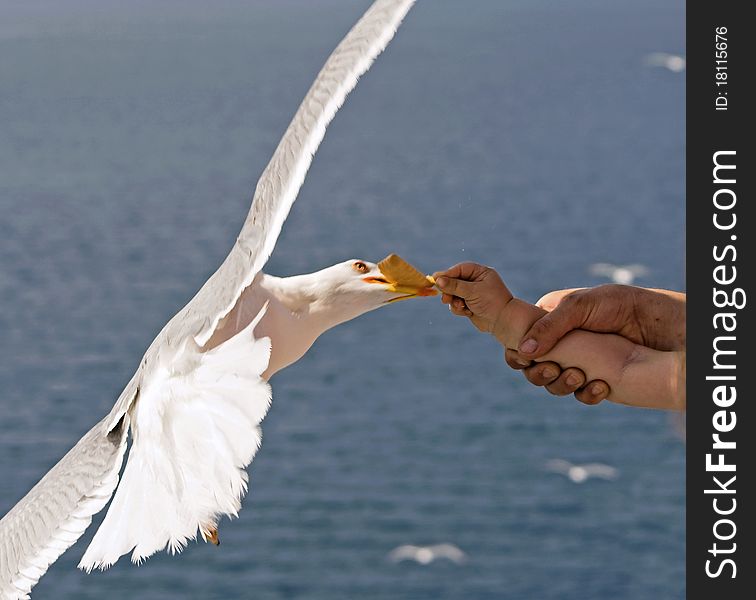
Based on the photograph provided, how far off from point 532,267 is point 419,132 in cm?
745

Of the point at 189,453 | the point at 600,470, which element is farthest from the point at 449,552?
the point at 189,453

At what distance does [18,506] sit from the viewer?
1.66m

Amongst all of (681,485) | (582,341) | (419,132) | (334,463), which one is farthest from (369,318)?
(582,341)

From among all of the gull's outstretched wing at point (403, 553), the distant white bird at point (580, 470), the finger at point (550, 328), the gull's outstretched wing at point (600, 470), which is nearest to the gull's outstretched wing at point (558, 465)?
the distant white bird at point (580, 470)

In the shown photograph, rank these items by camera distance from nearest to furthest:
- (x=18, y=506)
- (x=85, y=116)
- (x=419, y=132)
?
(x=18, y=506) < (x=419, y=132) < (x=85, y=116)

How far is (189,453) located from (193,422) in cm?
3

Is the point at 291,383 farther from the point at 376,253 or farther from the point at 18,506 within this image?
the point at 18,506

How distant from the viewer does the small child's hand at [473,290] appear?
6.18 ft

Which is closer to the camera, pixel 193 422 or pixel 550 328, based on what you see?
pixel 193 422

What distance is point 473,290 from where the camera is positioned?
6.22 ft

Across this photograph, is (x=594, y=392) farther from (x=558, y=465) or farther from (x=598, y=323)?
(x=558, y=465)

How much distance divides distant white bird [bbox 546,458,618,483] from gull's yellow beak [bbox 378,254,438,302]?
413 inches
